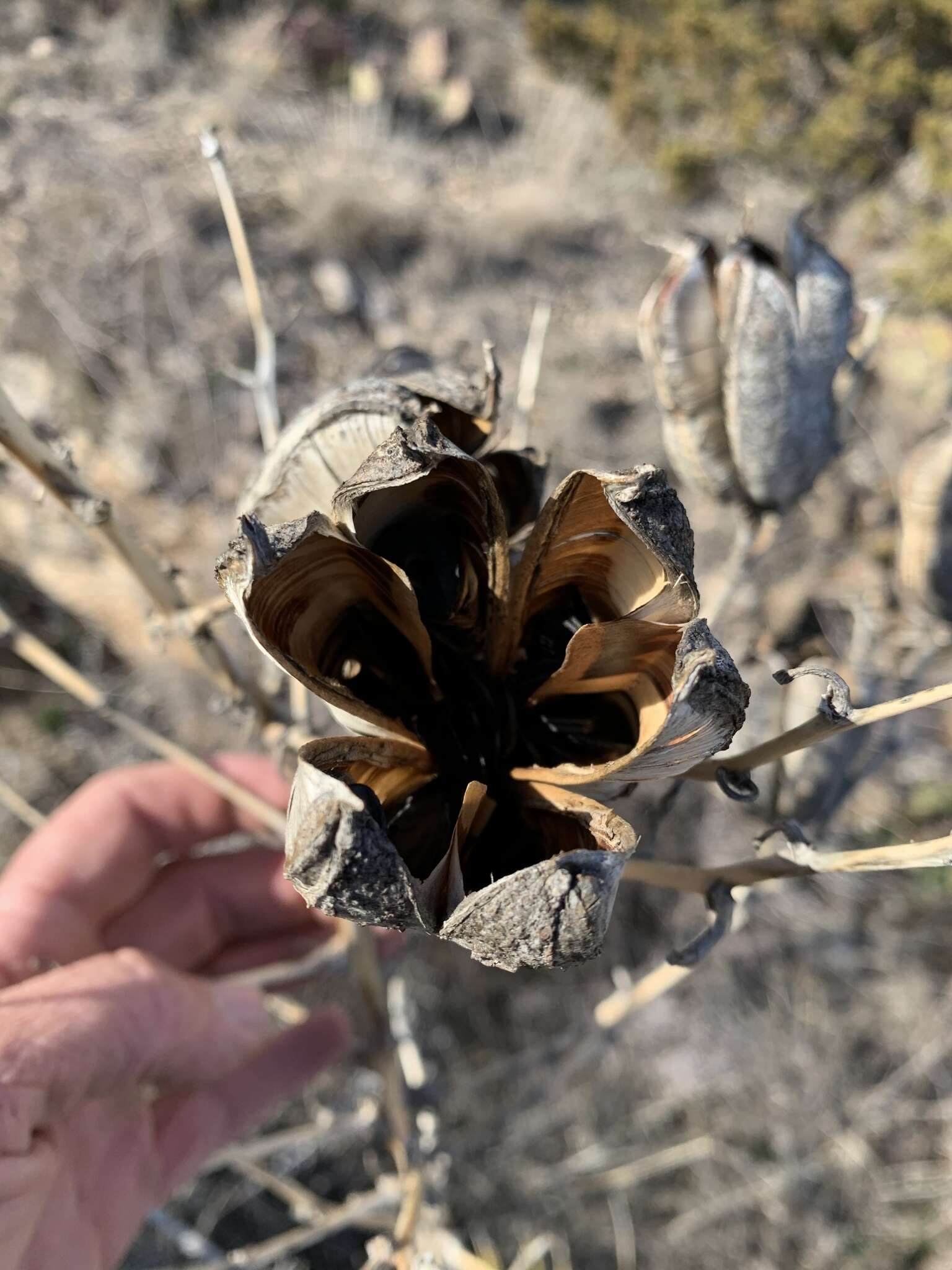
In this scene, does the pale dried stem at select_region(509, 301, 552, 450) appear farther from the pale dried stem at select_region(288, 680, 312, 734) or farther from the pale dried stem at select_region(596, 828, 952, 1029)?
the pale dried stem at select_region(596, 828, 952, 1029)

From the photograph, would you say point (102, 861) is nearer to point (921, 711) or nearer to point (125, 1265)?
point (125, 1265)

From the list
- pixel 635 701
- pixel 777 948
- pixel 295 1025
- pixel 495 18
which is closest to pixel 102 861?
pixel 295 1025

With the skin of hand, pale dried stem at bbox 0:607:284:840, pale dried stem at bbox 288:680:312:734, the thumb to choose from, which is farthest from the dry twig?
pale dried stem at bbox 288:680:312:734

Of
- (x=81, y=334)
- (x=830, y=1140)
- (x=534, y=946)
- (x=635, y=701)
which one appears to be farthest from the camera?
(x=81, y=334)

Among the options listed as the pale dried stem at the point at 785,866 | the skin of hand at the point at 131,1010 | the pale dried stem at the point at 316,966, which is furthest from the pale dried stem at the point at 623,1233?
the pale dried stem at the point at 785,866

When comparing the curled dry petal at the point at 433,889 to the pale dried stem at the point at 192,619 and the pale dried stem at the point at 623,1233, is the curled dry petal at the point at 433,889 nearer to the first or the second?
the pale dried stem at the point at 192,619

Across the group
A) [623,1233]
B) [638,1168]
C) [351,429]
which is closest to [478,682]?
[351,429]
